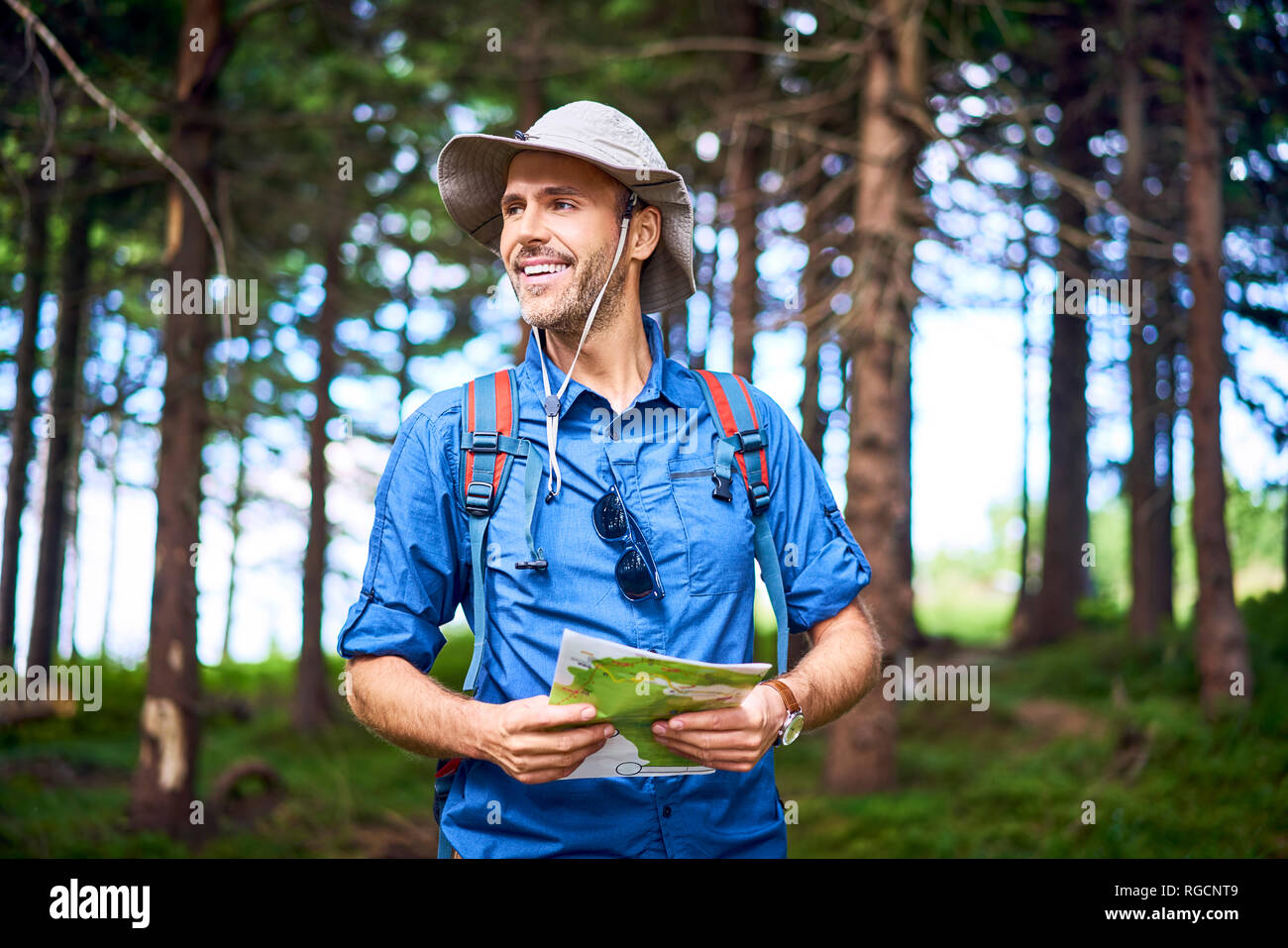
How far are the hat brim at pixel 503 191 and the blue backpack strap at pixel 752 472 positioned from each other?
598 millimetres

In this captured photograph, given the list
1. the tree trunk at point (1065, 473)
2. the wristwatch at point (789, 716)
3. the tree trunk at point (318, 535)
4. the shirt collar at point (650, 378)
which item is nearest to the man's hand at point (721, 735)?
the wristwatch at point (789, 716)

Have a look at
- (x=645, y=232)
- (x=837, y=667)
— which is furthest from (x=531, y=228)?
(x=837, y=667)

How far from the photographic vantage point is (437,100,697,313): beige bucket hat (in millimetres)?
2992

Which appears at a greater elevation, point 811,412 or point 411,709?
point 811,412

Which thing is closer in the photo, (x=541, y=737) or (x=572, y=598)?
(x=541, y=737)

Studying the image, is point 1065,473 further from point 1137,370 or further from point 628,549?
point 628,549

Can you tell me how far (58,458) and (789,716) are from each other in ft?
57.7

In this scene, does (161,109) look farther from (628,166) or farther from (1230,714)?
(1230,714)

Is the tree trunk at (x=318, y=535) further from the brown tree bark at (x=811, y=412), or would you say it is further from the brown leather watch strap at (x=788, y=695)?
the brown leather watch strap at (x=788, y=695)

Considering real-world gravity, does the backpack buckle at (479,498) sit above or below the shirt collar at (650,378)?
below

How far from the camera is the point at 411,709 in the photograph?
2.54 meters

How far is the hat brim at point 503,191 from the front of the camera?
3.12 m

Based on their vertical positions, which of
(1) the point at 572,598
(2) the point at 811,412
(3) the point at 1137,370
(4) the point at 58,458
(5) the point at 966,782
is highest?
(3) the point at 1137,370
